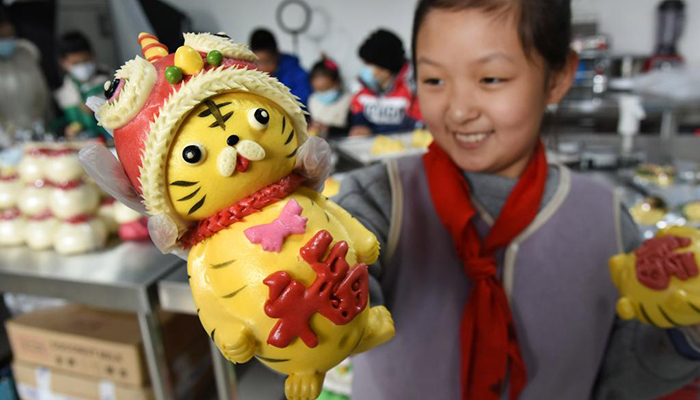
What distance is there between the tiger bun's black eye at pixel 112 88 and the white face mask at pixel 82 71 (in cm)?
298

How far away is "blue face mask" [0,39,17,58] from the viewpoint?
264 cm

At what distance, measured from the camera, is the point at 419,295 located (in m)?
0.69

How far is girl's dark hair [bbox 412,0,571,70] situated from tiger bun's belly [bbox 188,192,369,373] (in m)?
0.43

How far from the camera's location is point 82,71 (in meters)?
2.83

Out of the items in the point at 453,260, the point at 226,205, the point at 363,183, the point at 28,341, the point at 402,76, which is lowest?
the point at 28,341

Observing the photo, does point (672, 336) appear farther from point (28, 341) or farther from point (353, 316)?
point (28, 341)

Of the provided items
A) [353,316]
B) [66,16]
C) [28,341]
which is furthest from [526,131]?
[66,16]

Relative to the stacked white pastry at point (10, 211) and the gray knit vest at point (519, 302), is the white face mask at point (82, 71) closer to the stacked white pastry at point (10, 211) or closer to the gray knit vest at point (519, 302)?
the stacked white pastry at point (10, 211)

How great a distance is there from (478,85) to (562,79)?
0.20 meters

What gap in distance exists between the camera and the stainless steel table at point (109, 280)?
101 cm

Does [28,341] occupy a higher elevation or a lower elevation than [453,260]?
lower

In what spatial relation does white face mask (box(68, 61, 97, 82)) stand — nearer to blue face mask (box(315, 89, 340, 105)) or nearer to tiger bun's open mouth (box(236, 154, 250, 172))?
blue face mask (box(315, 89, 340, 105))

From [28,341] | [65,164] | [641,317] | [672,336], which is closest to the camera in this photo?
[641,317]

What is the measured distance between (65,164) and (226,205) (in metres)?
1.05
